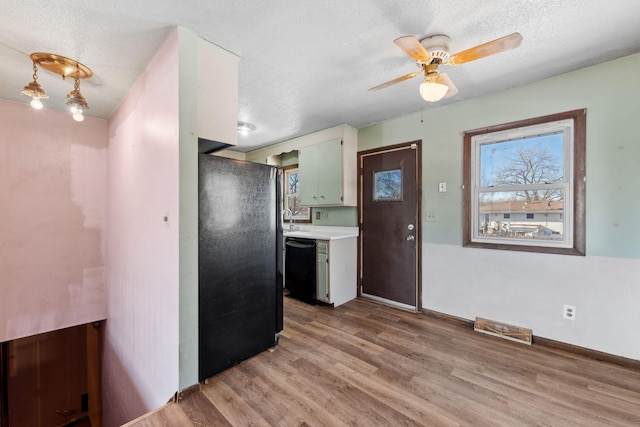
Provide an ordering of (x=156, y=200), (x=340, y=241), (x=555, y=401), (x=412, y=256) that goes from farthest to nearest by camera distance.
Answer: (x=340, y=241) < (x=412, y=256) < (x=156, y=200) < (x=555, y=401)

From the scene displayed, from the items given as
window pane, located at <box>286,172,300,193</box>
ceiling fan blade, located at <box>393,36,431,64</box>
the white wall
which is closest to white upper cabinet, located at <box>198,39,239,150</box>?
ceiling fan blade, located at <box>393,36,431,64</box>

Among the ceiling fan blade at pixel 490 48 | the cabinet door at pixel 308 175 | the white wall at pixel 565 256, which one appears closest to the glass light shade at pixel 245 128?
the cabinet door at pixel 308 175

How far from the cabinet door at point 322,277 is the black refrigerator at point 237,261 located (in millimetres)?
985

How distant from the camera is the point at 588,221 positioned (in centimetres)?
213

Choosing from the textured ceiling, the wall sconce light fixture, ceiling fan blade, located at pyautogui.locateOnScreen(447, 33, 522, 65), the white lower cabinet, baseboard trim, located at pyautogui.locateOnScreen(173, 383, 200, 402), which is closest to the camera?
ceiling fan blade, located at pyautogui.locateOnScreen(447, 33, 522, 65)

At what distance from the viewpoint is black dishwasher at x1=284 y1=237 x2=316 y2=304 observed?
3361mm

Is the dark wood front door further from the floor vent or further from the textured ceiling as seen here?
the textured ceiling

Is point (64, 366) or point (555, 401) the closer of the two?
point (555, 401)

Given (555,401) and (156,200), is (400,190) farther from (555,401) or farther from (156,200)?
(156,200)

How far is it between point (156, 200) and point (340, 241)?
2149 mm

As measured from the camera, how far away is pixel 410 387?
1.76 meters

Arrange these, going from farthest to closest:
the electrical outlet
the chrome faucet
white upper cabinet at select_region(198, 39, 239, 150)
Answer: the chrome faucet < the electrical outlet < white upper cabinet at select_region(198, 39, 239, 150)

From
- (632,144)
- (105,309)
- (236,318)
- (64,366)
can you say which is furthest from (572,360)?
(64,366)

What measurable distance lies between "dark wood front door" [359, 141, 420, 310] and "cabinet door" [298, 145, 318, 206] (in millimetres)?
683
